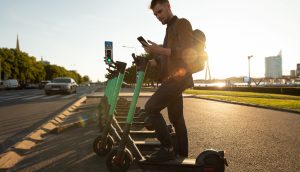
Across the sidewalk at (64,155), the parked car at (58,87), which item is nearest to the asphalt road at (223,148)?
the sidewalk at (64,155)

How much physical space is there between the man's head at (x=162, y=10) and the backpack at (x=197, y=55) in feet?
0.56

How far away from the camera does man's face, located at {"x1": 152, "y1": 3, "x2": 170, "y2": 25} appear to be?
3758mm

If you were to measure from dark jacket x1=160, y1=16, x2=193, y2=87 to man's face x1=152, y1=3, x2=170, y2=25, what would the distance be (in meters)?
0.08

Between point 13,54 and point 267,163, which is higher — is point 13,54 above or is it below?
above

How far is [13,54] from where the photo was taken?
8656cm

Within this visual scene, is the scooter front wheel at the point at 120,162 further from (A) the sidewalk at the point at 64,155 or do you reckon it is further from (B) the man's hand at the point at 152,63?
(B) the man's hand at the point at 152,63

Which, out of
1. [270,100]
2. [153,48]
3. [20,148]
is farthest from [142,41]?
[270,100]

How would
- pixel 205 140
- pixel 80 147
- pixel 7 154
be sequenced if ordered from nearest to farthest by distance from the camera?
pixel 7 154
pixel 80 147
pixel 205 140

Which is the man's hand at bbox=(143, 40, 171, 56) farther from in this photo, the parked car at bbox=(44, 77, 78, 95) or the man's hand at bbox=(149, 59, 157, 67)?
the parked car at bbox=(44, 77, 78, 95)

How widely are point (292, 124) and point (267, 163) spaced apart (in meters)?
5.07

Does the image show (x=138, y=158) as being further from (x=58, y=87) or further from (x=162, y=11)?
(x=58, y=87)

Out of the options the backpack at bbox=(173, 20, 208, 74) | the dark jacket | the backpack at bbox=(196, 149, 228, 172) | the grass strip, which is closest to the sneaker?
the backpack at bbox=(196, 149, 228, 172)

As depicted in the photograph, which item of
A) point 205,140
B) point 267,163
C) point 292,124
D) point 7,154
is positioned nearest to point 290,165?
point 267,163

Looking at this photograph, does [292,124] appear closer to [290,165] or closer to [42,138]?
[290,165]
